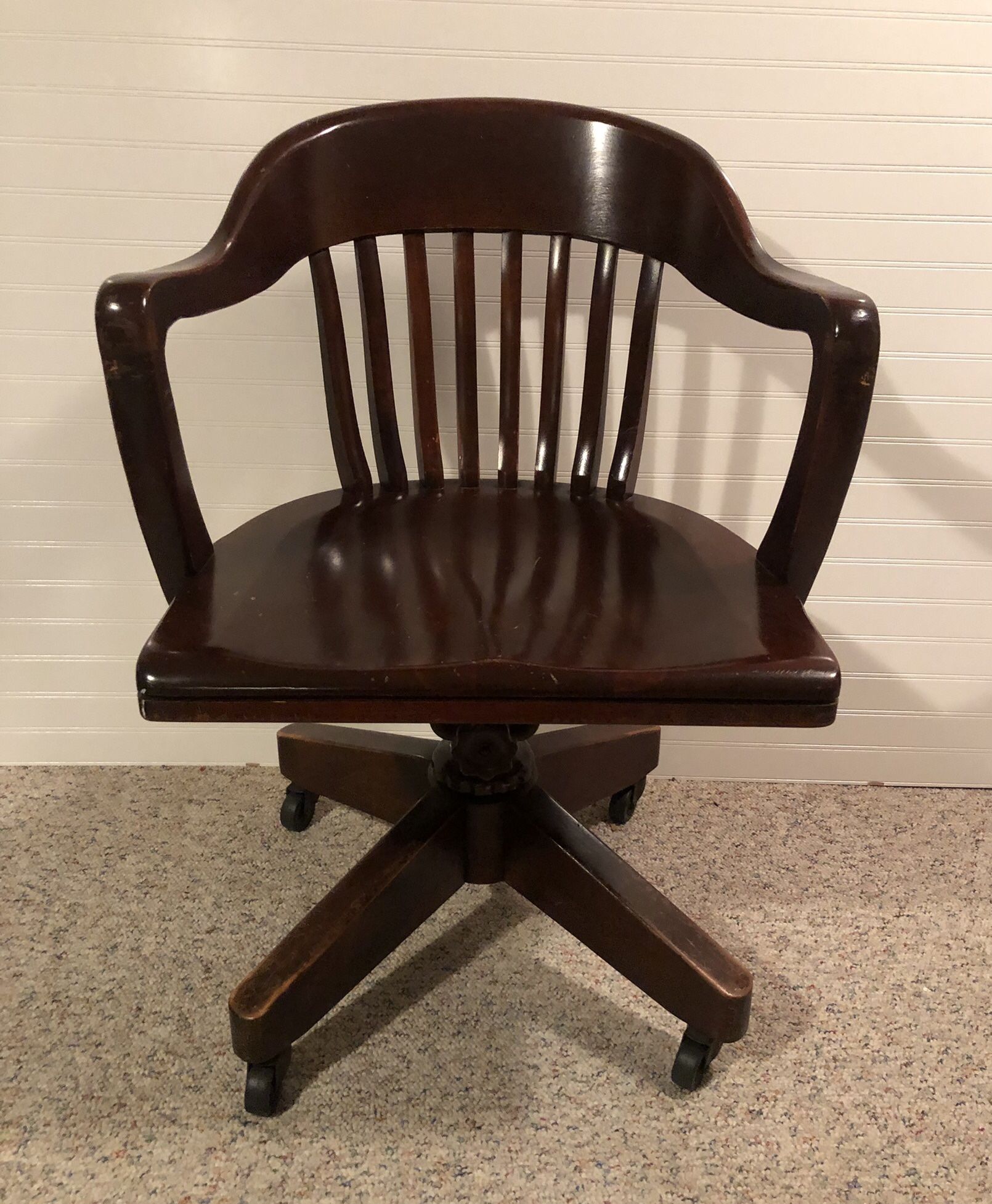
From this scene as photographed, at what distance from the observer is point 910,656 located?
4.05 feet

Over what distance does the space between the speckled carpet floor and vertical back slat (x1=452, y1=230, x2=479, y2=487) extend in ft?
1.61

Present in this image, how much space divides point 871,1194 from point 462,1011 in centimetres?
38

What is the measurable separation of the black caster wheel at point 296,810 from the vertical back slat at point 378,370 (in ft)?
1.41

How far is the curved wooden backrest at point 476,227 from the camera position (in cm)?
84

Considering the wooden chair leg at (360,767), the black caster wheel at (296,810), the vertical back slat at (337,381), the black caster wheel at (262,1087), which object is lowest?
the black caster wheel at (296,810)

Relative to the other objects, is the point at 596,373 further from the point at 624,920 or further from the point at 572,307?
the point at 624,920

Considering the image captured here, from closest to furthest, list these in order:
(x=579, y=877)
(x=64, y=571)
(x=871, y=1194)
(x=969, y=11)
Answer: (x=871, y=1194) < (x=579, y=877) < (x=969, y=11) < (x=64, y=571)

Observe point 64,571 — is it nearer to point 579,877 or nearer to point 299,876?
point 299,876

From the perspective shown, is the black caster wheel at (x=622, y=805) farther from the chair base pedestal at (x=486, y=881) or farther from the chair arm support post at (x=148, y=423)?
the chair arm support post at (x=148, y=423)

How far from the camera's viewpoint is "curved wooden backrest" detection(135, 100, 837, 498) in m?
0.84

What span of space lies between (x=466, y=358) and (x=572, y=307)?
195 mm

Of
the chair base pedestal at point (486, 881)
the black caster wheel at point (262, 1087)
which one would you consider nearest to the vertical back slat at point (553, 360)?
the chair base pedestal at point (486, 881)

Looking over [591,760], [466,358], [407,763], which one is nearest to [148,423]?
[466,358]

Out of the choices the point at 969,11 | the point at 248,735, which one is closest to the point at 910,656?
the point at 969,11
